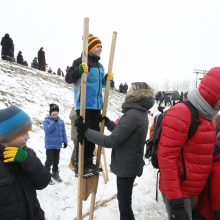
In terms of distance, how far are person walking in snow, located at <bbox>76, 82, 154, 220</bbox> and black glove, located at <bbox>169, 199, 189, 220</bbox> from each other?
3.02 feet

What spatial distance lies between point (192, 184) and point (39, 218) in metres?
1.35

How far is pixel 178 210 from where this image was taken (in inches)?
105

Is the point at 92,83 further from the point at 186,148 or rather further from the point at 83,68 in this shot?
the point at 186,148

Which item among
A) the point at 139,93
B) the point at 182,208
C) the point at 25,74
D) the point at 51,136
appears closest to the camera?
the point at 182,208

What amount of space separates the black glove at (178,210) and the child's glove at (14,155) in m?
1.32

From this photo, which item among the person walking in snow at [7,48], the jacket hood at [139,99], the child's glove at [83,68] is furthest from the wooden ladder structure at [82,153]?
the person walking in snow at [7,48]

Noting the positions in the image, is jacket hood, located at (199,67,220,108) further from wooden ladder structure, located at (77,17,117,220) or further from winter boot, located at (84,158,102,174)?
winter boot, located at (84,158,102,174)

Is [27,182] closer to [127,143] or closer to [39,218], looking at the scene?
[39,218]

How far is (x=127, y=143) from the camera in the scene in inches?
139

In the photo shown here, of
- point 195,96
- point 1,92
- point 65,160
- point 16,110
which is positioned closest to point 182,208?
point 195,96

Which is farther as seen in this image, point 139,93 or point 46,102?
point 46,102

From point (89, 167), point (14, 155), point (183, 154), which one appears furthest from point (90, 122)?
point (14, 155)

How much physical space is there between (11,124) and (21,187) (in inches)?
19.2

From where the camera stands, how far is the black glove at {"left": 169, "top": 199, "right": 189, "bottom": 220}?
8.73ft
